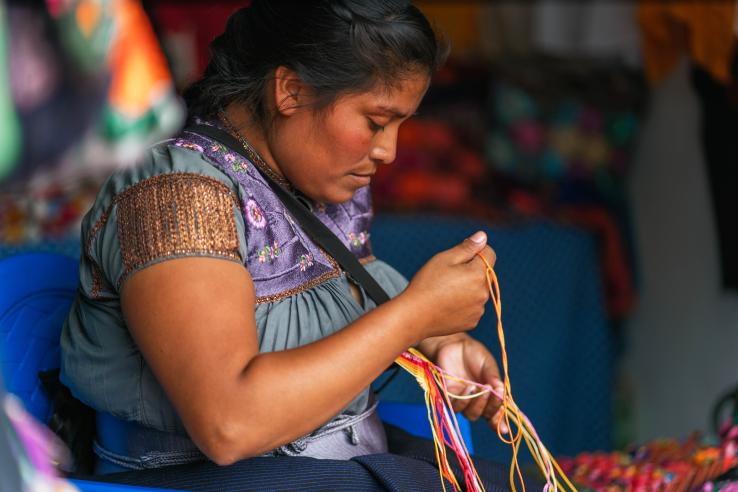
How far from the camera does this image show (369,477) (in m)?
1.30

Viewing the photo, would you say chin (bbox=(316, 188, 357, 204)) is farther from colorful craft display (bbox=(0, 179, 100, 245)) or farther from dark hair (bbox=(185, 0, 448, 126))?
colorful craft display (bbox=(0, 179, 100, 245))

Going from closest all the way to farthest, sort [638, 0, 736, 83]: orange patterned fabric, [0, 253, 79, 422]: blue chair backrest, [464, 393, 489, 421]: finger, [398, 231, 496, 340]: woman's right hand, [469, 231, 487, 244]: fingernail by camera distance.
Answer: [398, 231, 496, 340]: woman's right hand, [469, 231, 487, 244]: fingernail, [0, 253, 79, 422]: blue chair backrest, [464, 393, 489, 421]: finger, [638, 0, 736, 83]: orange patterned fabric

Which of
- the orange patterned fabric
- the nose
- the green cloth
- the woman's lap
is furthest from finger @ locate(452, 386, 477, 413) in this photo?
the orange patterned fabric

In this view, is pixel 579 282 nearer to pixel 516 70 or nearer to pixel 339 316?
pixel 516 70

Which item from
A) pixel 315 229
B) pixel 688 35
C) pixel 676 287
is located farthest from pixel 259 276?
pixel 676 287

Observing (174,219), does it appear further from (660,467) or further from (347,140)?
(660,467)

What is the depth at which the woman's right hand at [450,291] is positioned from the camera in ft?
4.06

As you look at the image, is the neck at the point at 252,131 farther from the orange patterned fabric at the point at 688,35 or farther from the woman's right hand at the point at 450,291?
the orange patterned fabric at the point at 688,35

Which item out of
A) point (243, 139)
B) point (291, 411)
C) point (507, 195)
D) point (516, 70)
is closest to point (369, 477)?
point (291, 411)

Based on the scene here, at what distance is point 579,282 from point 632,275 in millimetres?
347

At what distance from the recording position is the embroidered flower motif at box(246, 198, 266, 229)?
127 cm

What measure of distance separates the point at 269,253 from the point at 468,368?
20.9 inches

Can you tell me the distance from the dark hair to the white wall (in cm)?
205

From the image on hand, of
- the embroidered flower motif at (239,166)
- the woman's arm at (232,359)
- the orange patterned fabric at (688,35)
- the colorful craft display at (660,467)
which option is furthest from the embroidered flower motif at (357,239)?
the orange patterned fabric at (688,35)
